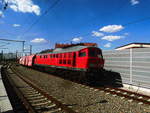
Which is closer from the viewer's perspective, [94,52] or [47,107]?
[47,107]

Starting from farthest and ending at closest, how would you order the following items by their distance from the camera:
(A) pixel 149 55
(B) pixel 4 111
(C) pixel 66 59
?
(C) pixel 66 59 → (A) pixel 149 55 → (B) pixel 4 111

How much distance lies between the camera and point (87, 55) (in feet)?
41.0

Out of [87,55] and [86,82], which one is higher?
[87,55]

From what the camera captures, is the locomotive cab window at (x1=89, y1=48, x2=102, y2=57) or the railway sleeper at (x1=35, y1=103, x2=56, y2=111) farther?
the locomotive cab window at (x1=89, y1=48, x2=102, y2=57)

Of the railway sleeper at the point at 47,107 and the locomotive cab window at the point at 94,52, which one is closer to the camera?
the railway sleeper at the point at 47,107

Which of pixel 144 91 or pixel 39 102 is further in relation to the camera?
pixel 144 91

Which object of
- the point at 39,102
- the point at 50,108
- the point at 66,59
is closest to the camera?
the point at 50,108

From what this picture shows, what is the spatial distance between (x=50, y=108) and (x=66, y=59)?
887 centimetres

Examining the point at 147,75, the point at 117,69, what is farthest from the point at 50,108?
the point at 117,69

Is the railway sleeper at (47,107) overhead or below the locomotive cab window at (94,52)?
below

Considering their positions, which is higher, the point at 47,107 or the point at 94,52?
the point at 94,52

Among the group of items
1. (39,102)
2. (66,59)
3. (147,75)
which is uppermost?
(66,59)

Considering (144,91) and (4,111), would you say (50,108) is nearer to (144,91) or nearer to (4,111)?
(4,111)

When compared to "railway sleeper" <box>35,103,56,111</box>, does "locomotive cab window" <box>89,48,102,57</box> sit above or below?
above
